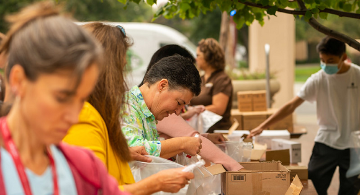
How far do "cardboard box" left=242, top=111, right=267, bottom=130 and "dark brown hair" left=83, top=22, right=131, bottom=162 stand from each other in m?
3.96

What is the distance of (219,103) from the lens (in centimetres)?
440

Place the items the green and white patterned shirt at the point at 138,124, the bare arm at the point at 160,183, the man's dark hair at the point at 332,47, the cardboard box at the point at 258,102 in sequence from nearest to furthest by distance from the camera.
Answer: the bare arm at the point at 160,183 < the green and white patterned shirt at the point at 138,124 < the man's dark hair at the point at 332,47 < the cardboard box at the point at 258,102

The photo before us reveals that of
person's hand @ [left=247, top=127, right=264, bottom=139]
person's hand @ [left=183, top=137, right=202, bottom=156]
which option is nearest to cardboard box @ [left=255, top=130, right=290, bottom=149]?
person's hand @ [left=247, top=127, right=264, bottom=139]

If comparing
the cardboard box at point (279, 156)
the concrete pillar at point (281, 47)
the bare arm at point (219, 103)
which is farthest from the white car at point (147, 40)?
the cardboard box at point (279, 156)

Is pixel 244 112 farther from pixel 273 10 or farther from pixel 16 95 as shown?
pixel 16 95

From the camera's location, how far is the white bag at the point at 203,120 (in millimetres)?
3783

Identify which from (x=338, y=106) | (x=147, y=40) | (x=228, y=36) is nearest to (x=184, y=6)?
(x=338, y=106)

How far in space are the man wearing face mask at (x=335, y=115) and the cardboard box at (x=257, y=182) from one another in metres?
1.51

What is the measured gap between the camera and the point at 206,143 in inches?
99.7

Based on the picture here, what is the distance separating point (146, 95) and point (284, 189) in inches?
36.3

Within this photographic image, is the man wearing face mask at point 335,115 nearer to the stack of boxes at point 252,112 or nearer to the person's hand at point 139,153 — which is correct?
the stack of boxes at point 252,112

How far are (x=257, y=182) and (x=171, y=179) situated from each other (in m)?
0.83

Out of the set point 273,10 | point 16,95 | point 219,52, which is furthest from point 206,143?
point 219,52

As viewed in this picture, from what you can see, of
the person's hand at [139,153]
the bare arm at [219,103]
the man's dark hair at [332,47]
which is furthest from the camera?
the bare arm at [219,103]
